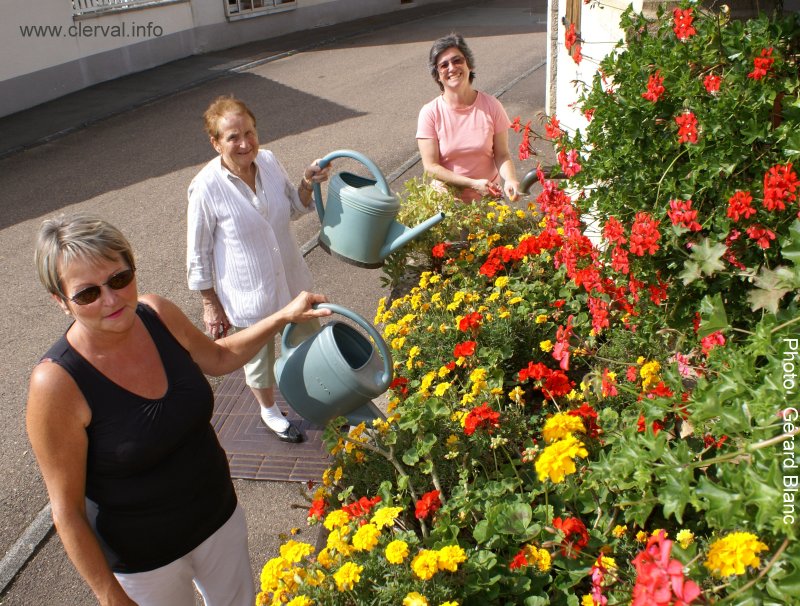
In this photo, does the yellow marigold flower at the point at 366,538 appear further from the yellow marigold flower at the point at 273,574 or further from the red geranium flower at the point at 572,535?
the red geranium flower at the point at 572,535

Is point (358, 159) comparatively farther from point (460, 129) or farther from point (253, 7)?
point (253, 7)

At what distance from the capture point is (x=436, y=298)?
346 cm

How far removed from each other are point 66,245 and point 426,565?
3.96 ft

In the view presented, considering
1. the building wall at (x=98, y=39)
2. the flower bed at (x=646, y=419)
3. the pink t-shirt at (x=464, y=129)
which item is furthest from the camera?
the building wall at (x=98, y=39)

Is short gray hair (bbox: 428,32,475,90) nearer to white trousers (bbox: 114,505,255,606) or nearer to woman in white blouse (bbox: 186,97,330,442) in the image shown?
woman in white blouse (bbox: 186,97,330,442)

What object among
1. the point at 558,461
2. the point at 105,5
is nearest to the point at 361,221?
the point at 558,461

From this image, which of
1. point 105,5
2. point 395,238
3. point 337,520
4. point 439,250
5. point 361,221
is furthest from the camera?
point 105,5

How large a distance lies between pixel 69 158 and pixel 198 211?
668cm

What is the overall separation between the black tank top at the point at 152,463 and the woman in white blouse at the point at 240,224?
3.34 feet

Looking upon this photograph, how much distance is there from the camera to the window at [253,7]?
14.8 metres

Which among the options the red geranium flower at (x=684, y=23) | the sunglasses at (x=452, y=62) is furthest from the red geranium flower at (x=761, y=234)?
the sunglasses at (x=452, y=62)

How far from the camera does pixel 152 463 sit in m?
2.09

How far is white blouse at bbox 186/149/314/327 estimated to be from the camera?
3.18 m

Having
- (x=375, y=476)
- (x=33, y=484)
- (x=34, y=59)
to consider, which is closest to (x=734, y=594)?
(x=375, y=476)
